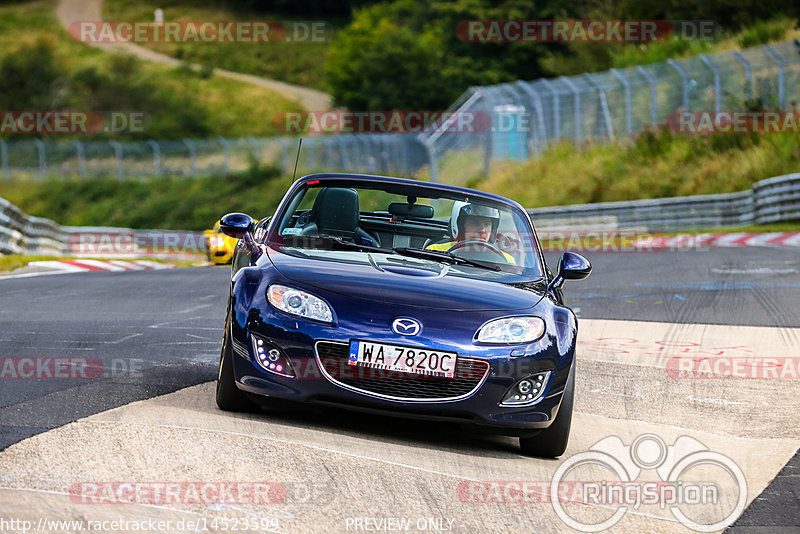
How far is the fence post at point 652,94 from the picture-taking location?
3017 centimetres

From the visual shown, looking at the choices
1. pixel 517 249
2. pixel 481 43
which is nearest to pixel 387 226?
pixel 517 249

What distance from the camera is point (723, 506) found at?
4969mm

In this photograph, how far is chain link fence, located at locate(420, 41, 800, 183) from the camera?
28188 mm

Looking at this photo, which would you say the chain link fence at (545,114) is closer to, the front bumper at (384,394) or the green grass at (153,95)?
the green grass at (153,95)

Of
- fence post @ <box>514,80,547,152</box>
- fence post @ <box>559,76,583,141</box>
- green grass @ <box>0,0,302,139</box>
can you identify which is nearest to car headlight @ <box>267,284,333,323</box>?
fence post @ <box>559,76,583,141</box>

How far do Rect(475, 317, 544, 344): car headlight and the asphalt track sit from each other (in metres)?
0.56

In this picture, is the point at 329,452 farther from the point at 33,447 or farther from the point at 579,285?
the point at 579,285

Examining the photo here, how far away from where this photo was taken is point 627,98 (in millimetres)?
31438

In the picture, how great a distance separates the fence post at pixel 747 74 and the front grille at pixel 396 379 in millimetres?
23763

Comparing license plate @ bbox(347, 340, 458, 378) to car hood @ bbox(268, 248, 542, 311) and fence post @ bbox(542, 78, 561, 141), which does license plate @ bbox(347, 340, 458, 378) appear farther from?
fence post @ bbox(542, 78, 561, 141)

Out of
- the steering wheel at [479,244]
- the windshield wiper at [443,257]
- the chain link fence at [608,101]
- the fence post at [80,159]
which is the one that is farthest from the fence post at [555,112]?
the windshield wiper at [443,257]

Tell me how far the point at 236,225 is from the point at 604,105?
26228 millimetres

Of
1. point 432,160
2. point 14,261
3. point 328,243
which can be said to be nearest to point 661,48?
point 432,160

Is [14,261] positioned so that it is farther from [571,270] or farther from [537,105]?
[537,105]
